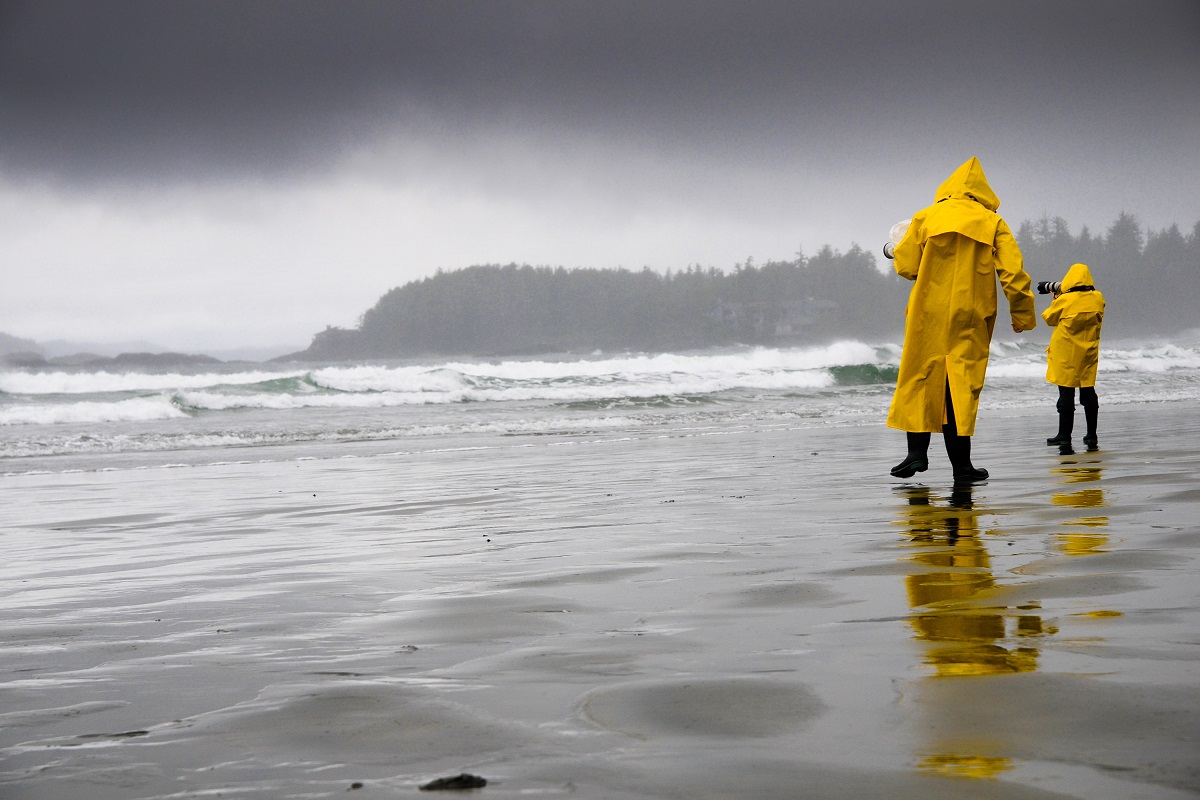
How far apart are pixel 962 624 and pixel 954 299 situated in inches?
163

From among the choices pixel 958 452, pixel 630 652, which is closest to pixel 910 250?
pixel 958 452

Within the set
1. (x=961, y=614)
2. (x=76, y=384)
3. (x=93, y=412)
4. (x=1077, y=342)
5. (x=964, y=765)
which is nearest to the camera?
(x=964, y=765)

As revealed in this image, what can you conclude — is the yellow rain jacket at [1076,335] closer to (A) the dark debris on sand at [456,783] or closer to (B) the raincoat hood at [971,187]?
(B) the raincoat hood at [971,187]

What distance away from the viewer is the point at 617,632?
253cm

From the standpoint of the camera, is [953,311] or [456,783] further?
[953,311]

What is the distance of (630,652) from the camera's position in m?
2.29

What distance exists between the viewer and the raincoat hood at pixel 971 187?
20.9 feet

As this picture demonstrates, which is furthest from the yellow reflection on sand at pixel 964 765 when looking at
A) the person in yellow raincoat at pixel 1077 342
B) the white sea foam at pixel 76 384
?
the white sea foam at pixel 76 384

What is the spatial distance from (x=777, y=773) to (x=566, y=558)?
97.0 inches

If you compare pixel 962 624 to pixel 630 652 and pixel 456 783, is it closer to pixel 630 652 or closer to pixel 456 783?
pixel 630 652

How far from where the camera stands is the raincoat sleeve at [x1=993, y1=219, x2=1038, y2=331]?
6.13m

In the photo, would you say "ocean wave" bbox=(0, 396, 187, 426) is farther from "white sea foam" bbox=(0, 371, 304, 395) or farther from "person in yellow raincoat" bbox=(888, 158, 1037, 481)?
"person in yellow raincoat" bbox=(888, 158, 1037, 481)

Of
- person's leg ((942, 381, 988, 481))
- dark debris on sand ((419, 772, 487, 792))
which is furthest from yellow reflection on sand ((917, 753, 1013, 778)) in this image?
person's leg ((942, 381, 988, 481))

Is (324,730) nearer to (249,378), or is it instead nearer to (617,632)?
(617,632)
